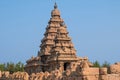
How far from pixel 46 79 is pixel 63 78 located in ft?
11.9

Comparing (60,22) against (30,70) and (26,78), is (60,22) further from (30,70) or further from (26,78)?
(26,78)

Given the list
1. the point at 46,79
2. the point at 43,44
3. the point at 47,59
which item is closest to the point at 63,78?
the point at 46,79

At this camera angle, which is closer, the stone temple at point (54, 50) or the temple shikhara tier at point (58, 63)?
the temple shikhara tier at point (58, 63)

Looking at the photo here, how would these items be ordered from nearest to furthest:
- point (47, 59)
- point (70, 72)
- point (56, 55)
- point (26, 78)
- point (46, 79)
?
point (70, 72)
point (46, 79)
point (26, 78)
point (56, 55)
point (47, 59)

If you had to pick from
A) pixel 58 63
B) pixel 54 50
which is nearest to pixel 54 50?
pixel 54 50

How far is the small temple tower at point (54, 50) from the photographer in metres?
39.0

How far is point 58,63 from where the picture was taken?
39.0 meters

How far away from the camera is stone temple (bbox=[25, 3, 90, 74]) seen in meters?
38.9

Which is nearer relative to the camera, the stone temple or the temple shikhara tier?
the temple shikhara tier

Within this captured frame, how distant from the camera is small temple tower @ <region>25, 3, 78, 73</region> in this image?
39.0m

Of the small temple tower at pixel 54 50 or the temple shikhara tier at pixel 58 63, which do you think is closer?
the temple shikhara tier at pixel 58 63

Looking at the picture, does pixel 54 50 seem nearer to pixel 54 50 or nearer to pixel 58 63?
pixel 54 50

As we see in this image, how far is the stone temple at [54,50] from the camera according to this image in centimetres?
3894

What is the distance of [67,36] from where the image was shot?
41594 mm
